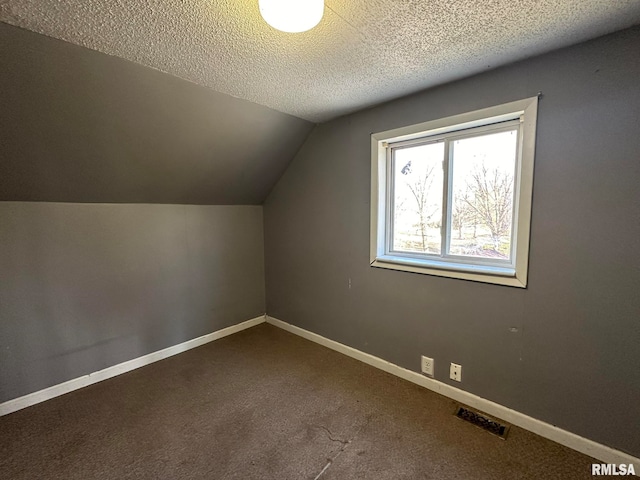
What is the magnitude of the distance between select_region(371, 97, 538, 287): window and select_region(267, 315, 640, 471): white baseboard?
2.73ft

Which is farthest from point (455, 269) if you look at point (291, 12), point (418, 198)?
point (291, 12)

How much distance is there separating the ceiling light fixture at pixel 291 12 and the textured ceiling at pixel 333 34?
0.76 feet

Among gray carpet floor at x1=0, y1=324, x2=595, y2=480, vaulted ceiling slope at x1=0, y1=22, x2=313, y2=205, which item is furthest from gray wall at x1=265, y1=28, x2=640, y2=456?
vaulted ceiling slope at x1=0, y1=22, x2=313, y2=205

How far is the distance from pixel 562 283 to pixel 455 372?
92 centimetres

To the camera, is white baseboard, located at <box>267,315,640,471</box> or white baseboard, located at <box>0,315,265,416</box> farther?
white baseboard, located at <box>0,315,265,416</box>

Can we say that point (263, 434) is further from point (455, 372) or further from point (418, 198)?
point (418, 198)

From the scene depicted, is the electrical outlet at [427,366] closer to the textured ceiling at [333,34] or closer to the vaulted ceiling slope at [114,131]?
the textured ceiling at [333,34]

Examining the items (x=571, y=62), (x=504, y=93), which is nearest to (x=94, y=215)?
(x=504, y=93)

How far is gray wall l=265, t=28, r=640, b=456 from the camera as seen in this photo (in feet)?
4.76

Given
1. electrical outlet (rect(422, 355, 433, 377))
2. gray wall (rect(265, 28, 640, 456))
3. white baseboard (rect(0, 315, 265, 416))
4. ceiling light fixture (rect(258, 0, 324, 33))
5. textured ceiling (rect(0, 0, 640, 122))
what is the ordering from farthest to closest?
electrical outlet (rect(422, 355, 433, 377)) < white baseboard (rect(0, 315, 265, 416)) < gray wall (rect(265, 28, 640, 456)) < textured ceiling (rect(0, 0, 640, 122)) < ceiling light fixture (rect(258, 0, 324, 33))

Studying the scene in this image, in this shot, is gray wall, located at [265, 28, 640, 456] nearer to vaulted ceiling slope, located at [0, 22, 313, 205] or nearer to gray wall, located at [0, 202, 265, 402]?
vaulted ceiling slope, located at [0, 22, 313, 205]

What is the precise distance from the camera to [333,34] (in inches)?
55.3

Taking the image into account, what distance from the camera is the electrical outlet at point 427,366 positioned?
2.19m

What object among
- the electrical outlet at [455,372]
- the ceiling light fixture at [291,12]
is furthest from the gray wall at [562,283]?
the ceiling light fixture at [291,12]
